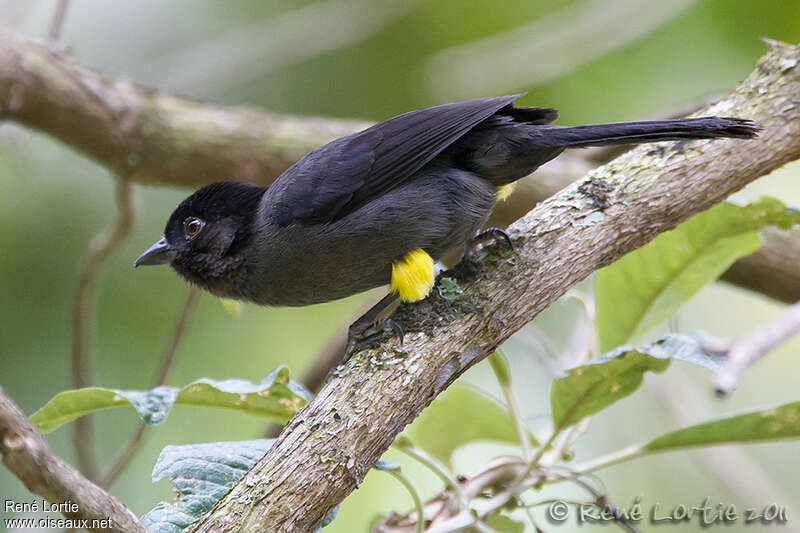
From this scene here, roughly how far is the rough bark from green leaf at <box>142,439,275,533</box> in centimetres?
245

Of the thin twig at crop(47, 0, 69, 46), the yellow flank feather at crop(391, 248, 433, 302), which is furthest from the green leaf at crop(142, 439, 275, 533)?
the thin twig at crop(47, 0, 69, 46)

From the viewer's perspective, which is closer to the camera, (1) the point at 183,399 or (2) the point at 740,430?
(1) the point at 183,399

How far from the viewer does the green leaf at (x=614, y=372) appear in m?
2.64

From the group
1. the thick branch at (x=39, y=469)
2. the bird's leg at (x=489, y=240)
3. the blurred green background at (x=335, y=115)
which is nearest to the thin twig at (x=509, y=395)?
the bird's leg at (x=489, y=240)

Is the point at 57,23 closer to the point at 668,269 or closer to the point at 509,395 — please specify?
the point at 509,395

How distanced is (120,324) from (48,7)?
287cm

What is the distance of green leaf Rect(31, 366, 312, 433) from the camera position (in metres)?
2.61

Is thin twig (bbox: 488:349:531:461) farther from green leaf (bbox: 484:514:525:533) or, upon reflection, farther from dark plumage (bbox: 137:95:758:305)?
dark plumage (bbox: 137:95:758:305)

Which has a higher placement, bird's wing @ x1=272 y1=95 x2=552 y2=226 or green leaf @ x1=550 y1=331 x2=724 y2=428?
bird's wing @ x1=272 y1=95 x2=552 y2=226

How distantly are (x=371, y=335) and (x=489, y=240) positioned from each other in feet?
2.39

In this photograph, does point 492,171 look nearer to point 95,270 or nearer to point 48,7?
point 95,270

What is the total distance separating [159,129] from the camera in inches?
185

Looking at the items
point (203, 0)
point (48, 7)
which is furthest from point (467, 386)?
point (48, 7)

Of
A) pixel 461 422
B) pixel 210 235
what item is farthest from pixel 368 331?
pixel 210 235
